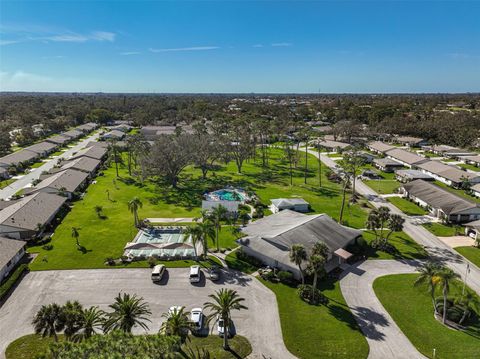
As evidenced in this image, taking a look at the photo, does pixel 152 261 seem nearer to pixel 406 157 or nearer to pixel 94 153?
pixel 94 153

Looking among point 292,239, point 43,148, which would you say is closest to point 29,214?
point 292,239

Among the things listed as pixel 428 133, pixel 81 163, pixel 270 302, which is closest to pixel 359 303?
pixel 270 302

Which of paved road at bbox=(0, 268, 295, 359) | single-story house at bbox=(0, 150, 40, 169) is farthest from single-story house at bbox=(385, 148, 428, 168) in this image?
single-story house at bbox=(0, 150, 40, 169)

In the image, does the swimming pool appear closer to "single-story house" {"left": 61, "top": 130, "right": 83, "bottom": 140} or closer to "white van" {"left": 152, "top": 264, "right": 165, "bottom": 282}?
"white van" {"left": 152, "top": 264, "right": 165, "bottom": 282}

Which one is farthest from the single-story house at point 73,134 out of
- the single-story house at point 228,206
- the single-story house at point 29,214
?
the single-story house at point 228,206

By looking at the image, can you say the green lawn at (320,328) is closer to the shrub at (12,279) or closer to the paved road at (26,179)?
the shrub at (12,279)

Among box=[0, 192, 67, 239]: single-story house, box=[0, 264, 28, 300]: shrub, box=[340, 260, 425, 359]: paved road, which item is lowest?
box=[340, 260, 425, 359]: paved road
